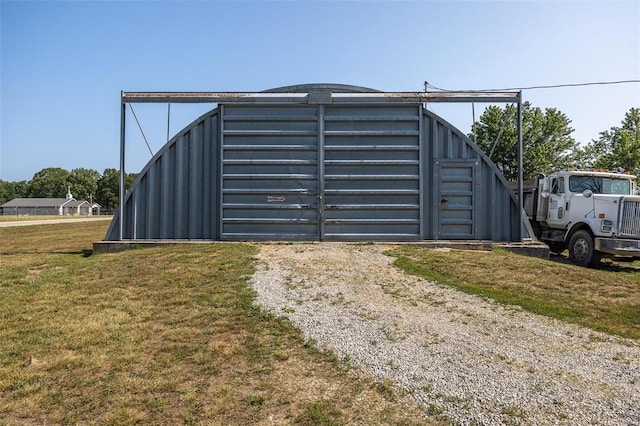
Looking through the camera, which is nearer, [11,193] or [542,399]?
[542,399]

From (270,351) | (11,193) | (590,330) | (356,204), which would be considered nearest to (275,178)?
(356,204)

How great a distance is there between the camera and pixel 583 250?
12344mm

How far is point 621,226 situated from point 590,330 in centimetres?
808

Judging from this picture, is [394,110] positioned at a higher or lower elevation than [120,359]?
higher

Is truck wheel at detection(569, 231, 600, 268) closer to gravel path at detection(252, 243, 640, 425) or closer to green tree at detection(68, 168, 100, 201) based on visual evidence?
gravel path at detection(252, 243, 640, 425)

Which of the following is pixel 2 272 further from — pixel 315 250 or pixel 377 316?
pixel 377 316

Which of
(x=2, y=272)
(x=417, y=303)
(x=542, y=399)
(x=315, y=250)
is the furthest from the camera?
(x=315, y=250)

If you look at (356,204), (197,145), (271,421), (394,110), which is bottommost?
(271,421)

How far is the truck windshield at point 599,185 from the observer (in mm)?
13078

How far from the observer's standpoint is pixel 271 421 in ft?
10.9

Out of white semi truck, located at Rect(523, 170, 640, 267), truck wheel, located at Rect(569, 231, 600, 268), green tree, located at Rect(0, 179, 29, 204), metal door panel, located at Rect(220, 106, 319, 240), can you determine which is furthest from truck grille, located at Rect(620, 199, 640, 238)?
green tree, located at Rect(0, 179, 29, 204)

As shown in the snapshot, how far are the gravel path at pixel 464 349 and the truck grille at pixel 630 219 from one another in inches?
308

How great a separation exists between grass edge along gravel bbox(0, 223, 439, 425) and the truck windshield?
1179 centimetres

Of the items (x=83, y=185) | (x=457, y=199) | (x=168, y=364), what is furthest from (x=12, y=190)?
(x=168, y=364)
